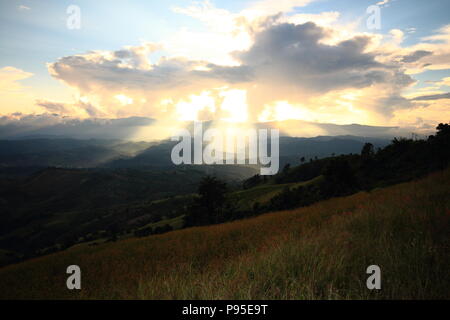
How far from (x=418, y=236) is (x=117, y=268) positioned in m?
7.98

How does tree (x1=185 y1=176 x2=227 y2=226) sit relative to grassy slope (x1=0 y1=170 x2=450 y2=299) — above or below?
above

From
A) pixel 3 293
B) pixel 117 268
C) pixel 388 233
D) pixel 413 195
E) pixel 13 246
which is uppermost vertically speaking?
pixel 413 195

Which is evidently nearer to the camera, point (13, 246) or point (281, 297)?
point (281, 297)

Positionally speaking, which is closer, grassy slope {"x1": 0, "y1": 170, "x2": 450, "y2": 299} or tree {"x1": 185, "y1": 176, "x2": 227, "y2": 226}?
grassy slope {"x1": 0, "y1": 170, "x2": 450, "y2": 299}

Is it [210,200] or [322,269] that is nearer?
[322,269]

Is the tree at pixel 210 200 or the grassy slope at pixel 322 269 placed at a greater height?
the tree at pixel 210 200

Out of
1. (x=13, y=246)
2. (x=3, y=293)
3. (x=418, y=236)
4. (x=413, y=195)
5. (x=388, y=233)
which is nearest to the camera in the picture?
(x=418, y=236)

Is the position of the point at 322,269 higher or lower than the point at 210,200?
lower

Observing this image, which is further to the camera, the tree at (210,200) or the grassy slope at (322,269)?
the tree at (210,200)
